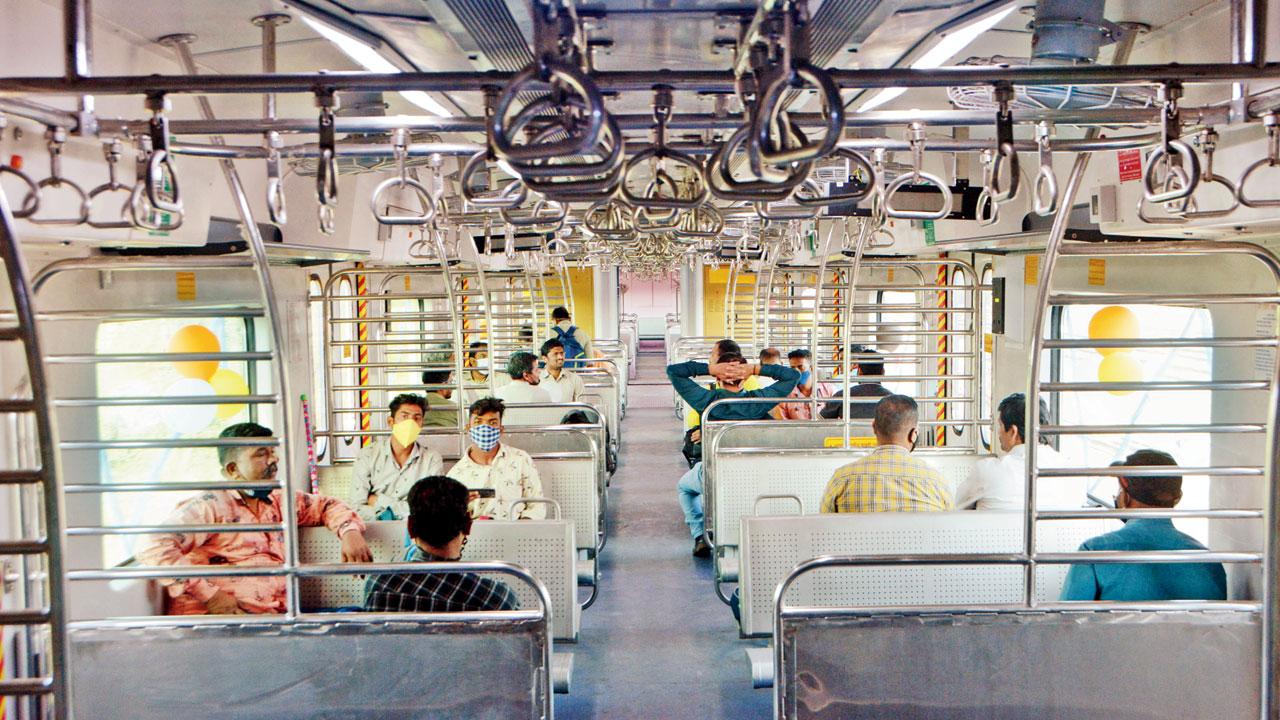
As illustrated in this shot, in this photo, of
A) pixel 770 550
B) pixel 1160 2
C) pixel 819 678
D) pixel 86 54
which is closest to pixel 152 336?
pixel 770 550

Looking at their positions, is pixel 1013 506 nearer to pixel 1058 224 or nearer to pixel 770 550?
pixel 770 550

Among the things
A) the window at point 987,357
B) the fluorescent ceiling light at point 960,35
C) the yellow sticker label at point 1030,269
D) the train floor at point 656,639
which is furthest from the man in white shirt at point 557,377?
the fluorescent ceiling light at point 960,35

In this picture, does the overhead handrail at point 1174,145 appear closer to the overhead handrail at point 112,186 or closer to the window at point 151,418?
the overhead handrail at point 112,186

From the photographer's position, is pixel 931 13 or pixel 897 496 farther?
pixel 897 496

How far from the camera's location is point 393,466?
21.7 feet

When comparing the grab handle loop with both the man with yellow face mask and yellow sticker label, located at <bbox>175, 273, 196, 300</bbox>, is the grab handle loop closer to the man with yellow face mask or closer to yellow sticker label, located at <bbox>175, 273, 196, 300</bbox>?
the man with yellow face mask

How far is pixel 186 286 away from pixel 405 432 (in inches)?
70.3

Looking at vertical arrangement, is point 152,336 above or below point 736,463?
above

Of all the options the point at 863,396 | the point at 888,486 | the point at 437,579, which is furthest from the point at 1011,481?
the point at 863,396

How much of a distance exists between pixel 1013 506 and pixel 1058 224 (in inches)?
97.1

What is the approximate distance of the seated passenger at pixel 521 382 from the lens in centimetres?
965

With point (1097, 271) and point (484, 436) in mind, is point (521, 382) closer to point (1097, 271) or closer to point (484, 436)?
point (484, 436)

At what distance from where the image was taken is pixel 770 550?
5.05m

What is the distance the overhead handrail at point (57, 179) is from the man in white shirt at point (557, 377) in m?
7.88
